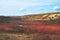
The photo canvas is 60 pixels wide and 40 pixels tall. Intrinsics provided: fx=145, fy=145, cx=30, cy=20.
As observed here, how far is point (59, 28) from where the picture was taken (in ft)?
6.24

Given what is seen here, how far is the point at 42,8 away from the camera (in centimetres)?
200

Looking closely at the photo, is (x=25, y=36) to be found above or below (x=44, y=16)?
below

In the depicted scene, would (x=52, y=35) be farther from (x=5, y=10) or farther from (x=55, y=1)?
(x=5, y=10)

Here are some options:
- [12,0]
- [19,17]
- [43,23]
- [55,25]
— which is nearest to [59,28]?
[55,25]

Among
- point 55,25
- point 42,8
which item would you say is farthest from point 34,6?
point 55,25

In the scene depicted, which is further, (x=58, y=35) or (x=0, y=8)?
(x=0, y=8)

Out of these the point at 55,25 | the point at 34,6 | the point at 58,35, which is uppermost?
the point at 34,6

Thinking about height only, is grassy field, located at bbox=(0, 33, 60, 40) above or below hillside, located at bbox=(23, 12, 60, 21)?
below

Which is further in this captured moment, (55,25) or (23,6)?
(23,6)

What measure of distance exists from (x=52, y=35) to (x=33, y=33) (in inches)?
10.1

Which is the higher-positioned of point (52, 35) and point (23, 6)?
point (23, 6)

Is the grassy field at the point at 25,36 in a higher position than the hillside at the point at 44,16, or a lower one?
lower

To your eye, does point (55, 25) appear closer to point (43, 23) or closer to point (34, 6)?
point (43, 23)

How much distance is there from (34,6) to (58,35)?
515 millimetres
